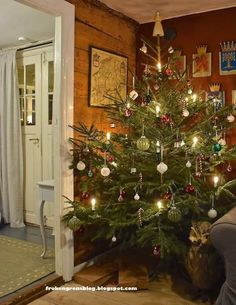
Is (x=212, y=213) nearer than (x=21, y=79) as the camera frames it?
Yes

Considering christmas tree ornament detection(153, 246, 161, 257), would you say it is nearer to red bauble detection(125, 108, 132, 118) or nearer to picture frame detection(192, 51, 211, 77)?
red bauble detection(125, 108, 132, 118)

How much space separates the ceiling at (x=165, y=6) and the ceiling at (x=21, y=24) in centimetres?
66

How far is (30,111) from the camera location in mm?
4020

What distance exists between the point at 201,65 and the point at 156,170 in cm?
126

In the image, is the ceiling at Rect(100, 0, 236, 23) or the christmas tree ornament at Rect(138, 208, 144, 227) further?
the ceiling at Rect(100, 0, 236, 23)

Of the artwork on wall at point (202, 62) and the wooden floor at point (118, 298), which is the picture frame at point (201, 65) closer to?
the artwork on wall at point (202, 62)

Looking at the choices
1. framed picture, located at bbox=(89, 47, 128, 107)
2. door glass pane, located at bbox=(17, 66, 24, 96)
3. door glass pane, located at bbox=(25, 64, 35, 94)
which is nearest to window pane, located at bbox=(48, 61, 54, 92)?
door glass pane, located at bbox=(25, 64, 35, 94)

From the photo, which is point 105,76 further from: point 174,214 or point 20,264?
point 20,264

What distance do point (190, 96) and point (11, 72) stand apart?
2363 mm

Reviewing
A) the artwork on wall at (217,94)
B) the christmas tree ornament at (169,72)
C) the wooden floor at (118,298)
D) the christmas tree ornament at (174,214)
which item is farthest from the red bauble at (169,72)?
the wooden floor at (118,298)

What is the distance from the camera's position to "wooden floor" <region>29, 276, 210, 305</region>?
2244 mm

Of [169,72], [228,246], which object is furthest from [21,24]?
[228,246]

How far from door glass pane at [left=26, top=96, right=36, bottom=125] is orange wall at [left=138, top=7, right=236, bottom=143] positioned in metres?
1.75

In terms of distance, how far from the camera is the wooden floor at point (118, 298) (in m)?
2.24
